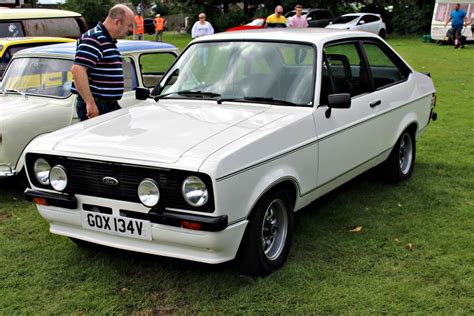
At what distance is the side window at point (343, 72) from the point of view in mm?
4746

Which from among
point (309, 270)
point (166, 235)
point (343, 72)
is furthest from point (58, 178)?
point (343, 72)

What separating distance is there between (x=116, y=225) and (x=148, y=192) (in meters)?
0.35

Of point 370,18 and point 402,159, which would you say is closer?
point 402,159

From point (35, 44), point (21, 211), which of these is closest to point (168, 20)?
point (35, 44)

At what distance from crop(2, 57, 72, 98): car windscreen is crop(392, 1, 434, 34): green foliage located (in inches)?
1140

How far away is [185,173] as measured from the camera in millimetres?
3473

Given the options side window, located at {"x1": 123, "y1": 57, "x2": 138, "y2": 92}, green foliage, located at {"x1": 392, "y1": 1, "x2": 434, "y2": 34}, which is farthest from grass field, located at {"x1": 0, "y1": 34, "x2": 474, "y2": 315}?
green foliage, located at {"x1": 392, "y1": 1, "x2": 434, "y2": 34}

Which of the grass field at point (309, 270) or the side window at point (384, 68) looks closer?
the grass field at point (309, 270)

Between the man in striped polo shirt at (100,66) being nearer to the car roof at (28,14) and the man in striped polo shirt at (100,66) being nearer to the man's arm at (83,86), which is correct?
the man's arm at (83,86)

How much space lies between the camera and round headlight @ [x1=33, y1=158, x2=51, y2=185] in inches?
159

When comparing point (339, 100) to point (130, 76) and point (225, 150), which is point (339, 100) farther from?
point (130, 76)

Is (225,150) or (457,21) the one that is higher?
(225,150)

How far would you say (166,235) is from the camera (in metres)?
3.61

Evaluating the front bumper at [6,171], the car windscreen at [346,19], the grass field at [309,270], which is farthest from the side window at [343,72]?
the car windscreen at [346,19]
